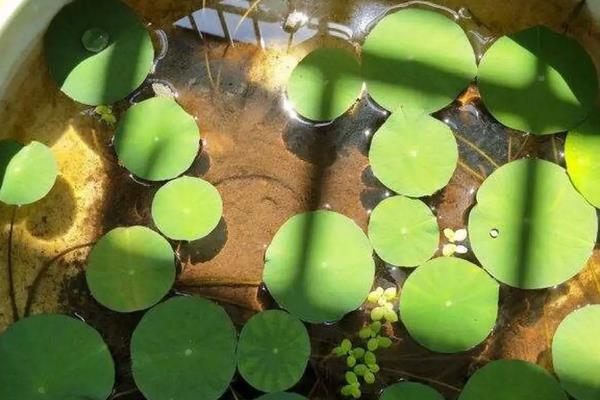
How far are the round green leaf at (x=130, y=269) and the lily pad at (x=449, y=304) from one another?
600mm

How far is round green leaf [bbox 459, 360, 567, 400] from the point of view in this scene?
6.23 ft

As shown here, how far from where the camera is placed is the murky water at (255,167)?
2031mm

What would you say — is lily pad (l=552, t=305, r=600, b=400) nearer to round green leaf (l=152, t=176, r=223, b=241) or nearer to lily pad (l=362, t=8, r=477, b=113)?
lily pad (l=362, t=8, r=477, b=113)

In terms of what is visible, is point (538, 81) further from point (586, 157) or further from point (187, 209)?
point (187, 209)

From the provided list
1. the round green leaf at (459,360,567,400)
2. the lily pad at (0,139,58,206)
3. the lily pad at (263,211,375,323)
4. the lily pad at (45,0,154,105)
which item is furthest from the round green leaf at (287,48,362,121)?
the round green leaf at (459,360,567,400)

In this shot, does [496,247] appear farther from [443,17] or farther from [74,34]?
[74,34]

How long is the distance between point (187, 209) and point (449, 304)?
2.25 ft

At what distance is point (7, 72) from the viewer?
2070 millimetres

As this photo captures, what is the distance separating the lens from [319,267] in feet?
6.46

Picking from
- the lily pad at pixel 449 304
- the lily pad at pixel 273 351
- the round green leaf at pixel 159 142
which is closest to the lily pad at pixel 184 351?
the lily pad at pixel 273 351

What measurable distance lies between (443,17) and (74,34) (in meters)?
0.97

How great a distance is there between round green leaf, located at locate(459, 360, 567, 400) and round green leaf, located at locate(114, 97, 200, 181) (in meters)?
0.89

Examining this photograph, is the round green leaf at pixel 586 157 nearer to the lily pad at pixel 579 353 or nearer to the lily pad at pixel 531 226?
the lily pad at pixel 531 226

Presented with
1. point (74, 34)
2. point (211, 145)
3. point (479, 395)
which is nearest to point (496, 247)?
point (479, 395)
